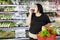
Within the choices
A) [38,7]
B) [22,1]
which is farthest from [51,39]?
[22,1]

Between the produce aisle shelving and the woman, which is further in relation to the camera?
the produce aisle shelving

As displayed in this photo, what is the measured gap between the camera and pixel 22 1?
4.30m

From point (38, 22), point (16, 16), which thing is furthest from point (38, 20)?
point (16, 16)

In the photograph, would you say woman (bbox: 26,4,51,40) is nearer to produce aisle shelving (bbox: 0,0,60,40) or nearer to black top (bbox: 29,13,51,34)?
black top (bbox: 29,13,51,34)

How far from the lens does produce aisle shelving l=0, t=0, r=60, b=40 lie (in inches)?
170

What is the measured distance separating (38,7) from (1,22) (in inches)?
56.6

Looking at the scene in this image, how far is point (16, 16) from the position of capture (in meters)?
4.36

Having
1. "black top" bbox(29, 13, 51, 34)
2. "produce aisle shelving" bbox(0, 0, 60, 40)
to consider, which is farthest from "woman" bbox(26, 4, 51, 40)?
"produce aisle shelving" bbox(0, 0, 60, 40)

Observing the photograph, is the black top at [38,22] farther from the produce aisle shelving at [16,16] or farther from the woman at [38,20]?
the produce aisle shelving at [16,16]

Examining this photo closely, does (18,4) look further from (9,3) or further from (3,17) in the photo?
(3,17)

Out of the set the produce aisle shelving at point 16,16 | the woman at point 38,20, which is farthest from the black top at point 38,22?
the produce aisle shelving at point 16,16

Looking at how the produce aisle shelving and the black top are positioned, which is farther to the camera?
the produce aisle shelving

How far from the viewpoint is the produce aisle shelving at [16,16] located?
170 inches

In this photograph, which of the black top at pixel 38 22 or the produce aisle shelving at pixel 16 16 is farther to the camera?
the produce aisle shelving at pixel 16 16
